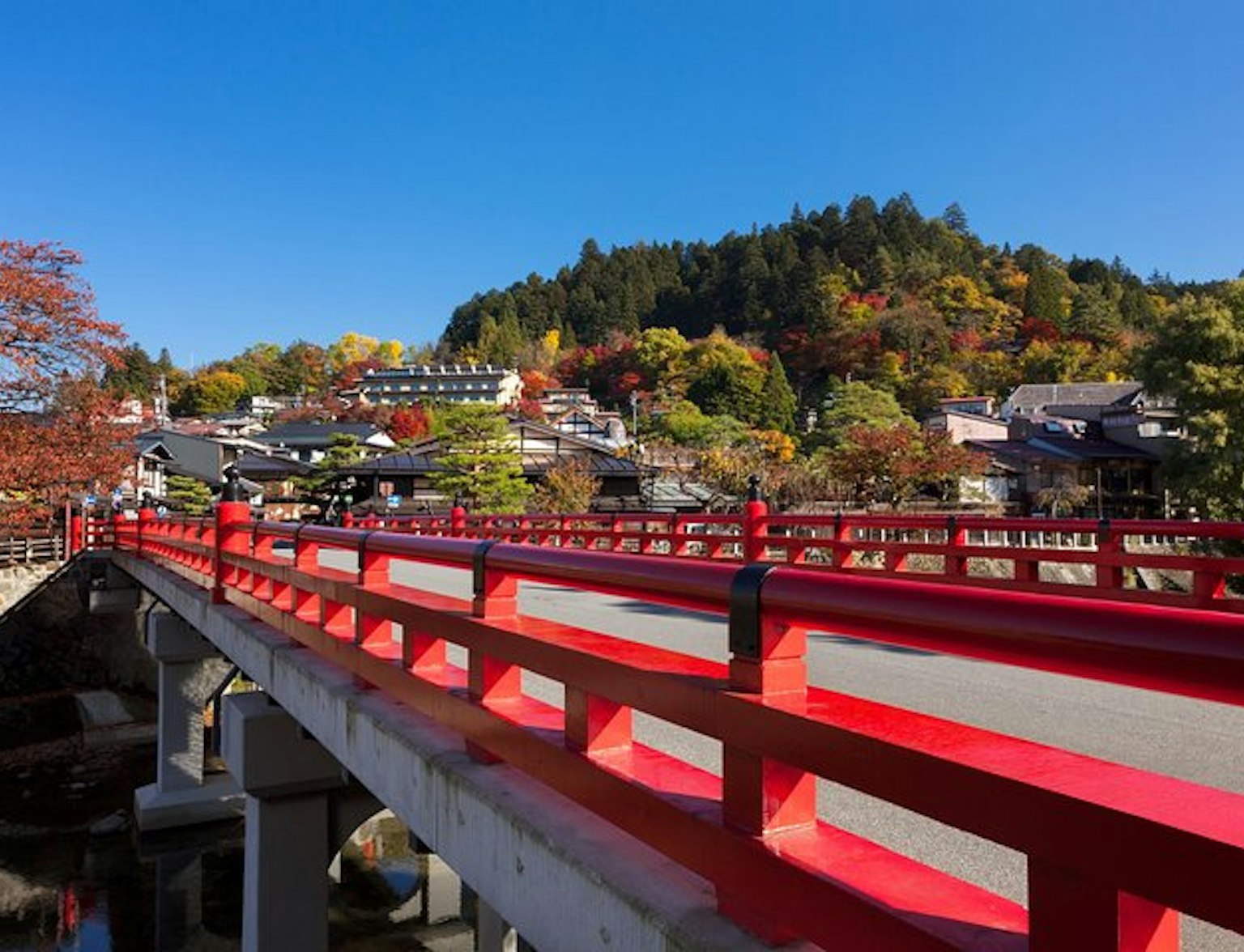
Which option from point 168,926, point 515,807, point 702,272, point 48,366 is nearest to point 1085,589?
point 515,807

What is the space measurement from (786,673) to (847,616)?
29 centimetres

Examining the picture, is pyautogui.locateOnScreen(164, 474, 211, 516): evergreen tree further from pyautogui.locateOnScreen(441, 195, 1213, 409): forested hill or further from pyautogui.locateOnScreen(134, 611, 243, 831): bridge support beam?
pyautogui.locateOnScreen(441, 195, 1213, 409): forested hill

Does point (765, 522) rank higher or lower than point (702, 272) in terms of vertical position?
lower

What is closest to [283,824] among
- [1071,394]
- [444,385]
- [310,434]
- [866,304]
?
[1071,394]

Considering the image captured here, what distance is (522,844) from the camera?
2789 mm

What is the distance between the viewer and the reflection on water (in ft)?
38.4

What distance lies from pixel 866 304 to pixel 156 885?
83108 millimetres

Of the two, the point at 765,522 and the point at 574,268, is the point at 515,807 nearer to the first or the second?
the point at 765,522

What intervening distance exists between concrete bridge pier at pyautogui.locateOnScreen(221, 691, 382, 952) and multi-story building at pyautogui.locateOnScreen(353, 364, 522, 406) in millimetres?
87608

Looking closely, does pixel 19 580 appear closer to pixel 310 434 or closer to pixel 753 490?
pixel 753 490

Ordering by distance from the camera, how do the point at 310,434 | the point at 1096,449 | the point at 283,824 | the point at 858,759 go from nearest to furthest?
the point at 858,759 → the point at 283,824 → the point at 1096,449 → the point at 310,434

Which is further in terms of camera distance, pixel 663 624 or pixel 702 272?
pixel 702 272

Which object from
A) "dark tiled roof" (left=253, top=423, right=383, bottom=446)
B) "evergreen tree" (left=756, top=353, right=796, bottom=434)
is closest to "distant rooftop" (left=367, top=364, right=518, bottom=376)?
"dark tiled roof" (left=253, top=423, right=383, bottom=446)

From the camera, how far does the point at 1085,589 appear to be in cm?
743
